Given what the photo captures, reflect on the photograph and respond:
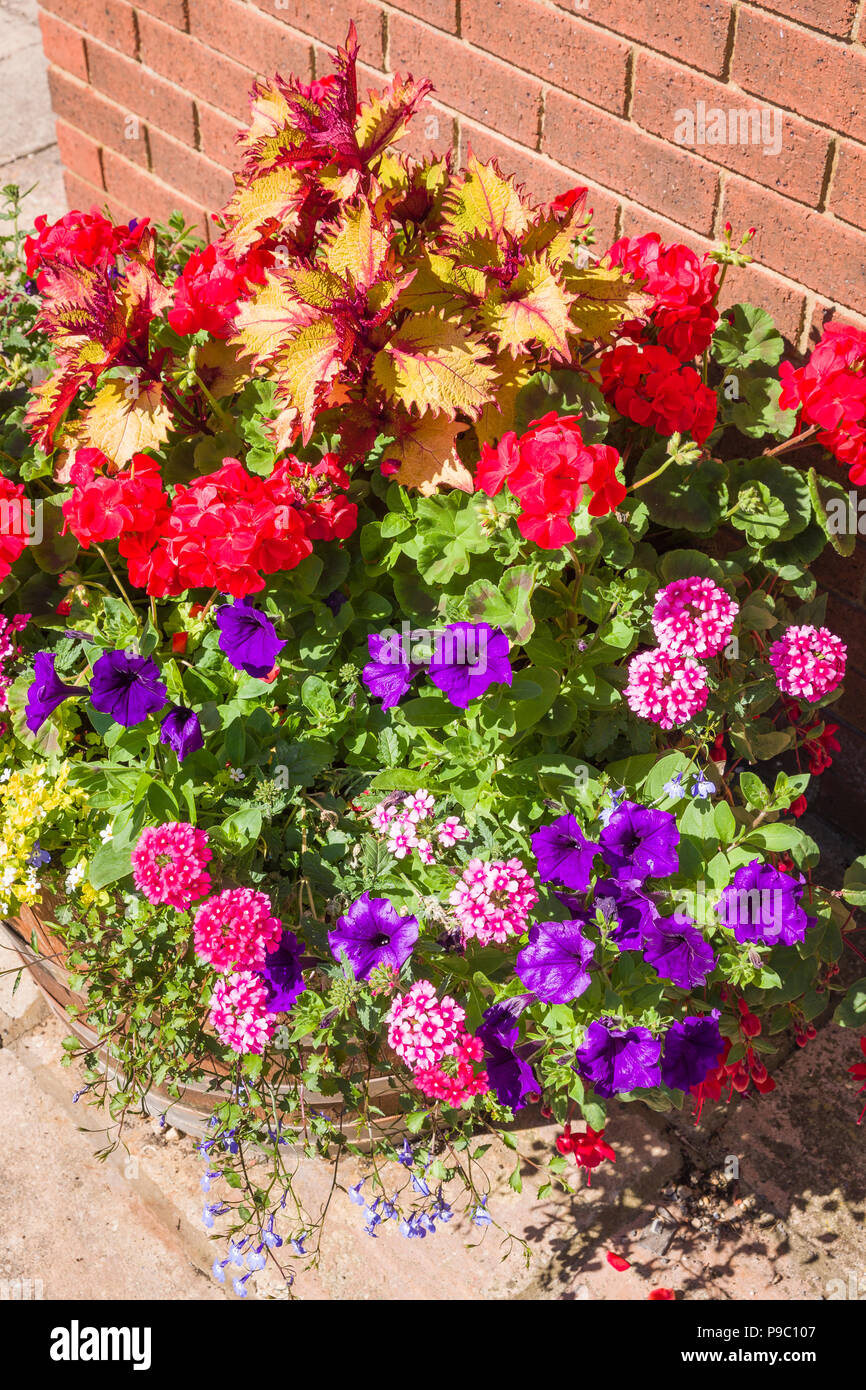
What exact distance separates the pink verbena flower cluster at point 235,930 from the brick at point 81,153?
2.87 m

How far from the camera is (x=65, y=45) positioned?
353 cm

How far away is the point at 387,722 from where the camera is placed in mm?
2037

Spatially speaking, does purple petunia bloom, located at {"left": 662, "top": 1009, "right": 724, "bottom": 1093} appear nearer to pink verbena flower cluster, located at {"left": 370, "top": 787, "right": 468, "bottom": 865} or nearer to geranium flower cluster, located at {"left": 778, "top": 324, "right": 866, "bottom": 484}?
pink verbena flower cluster, located at {"left": 370, "top": 787, "right": 468, "bottom": 865}

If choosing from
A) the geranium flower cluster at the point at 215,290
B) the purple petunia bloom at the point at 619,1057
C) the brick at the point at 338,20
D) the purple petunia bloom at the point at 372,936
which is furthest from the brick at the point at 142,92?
the purple petunia bloom at the point at 619,1057

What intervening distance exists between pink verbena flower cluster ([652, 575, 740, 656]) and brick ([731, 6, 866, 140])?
853 mm

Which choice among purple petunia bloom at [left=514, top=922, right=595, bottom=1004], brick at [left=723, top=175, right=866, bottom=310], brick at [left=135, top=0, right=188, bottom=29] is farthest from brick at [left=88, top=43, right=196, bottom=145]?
purple petunia bloom at [left=514, top=922, right=595, bottom=1004]

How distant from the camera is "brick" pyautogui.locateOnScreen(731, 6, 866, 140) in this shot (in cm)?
200

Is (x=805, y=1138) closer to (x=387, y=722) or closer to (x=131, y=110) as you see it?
(x=387, y=722)

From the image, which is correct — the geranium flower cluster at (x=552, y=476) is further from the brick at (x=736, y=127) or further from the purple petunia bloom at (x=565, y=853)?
the brick at (x=736, y=127)

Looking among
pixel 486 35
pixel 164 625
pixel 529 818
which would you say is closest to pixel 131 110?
pixel 486 35

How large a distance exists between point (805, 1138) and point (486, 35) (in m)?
2.33

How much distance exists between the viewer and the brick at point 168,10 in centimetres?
310

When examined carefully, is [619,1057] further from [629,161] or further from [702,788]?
[629,161]

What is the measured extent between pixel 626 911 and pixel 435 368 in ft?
2.81
